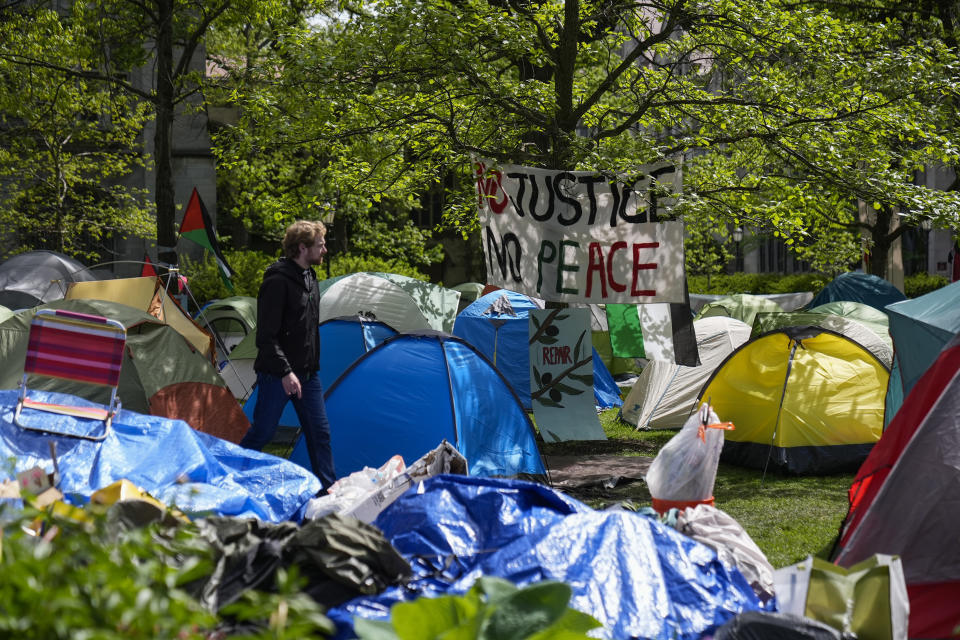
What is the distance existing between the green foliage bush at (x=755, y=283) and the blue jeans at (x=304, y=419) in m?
24.0

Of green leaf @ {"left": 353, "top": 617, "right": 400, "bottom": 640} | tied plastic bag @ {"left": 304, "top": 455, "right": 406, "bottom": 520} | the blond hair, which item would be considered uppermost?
the blond hair

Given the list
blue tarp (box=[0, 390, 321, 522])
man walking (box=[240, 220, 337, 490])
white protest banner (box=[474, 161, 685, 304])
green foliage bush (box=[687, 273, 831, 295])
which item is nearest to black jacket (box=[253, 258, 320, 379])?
man walking (box=[240, 220, 337, 490])

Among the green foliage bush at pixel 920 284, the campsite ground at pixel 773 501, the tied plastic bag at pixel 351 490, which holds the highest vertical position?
the green foliage bush at pixel 920 284

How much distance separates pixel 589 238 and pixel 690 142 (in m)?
1.60

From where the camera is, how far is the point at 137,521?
3.28 m

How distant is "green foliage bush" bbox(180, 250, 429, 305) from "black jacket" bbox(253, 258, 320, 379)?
12.1 meters

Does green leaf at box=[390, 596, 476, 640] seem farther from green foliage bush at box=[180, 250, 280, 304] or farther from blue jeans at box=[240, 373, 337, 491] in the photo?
green foliage bush at box=[180, 250, 280, 304]

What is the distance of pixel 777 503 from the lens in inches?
256

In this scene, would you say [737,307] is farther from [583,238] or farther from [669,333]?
[583,238]

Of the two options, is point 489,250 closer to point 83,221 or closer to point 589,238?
point 589,238

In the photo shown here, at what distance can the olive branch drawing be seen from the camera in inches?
356

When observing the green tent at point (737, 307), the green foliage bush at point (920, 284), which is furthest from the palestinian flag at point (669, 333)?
the green foliage bush at point (920, 284)

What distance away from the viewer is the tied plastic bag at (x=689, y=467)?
4.88 meters

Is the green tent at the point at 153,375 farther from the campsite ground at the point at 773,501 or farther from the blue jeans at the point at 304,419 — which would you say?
the blue jeans at the point at 304,419
